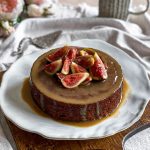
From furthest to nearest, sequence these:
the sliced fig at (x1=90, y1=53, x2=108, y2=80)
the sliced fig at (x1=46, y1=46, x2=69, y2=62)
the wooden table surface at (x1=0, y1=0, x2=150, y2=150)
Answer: the sliced fig at (x1=46, y1=46, x2=69, y2=62) < the sliced fig at (x1=90, y1=53, x2=108, y2=80) < the wooden table surface at (x1=0, y1=0, x2=150, y2=150)

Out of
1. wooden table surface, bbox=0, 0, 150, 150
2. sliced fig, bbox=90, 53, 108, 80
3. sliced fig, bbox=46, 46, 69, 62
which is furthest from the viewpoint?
sliced fig, bbox=46, 46, 69, 62

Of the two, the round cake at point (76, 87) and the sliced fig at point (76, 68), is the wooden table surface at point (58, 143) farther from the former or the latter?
the sliced fig at point (76, 68)

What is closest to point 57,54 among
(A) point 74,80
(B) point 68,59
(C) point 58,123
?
(B) point 68,59

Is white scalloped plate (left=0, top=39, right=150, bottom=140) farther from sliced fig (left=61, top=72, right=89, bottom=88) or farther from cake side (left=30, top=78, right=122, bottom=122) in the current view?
sliced fig (left=61, top=72, right=89, bottom=88)

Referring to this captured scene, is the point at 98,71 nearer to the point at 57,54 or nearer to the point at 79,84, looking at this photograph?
the point at 79,84

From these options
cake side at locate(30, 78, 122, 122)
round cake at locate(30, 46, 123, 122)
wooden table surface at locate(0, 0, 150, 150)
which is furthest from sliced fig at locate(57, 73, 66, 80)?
wooden table surface at locate(0, 0, 150, 150)

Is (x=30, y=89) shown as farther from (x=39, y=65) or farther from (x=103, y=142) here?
(x=103, y=142)

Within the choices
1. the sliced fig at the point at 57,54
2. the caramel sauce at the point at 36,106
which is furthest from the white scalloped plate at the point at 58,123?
the sliced fig at the point at 57,54

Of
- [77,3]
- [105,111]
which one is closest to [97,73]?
[105,111]

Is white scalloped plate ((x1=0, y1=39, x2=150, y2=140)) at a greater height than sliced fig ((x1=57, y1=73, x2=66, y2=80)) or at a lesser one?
lesser
